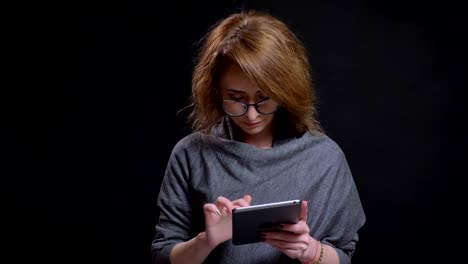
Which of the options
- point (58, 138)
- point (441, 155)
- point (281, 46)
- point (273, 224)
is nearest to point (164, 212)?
point (273, 224)

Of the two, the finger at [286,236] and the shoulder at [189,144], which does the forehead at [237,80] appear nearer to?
the shoulder at [189,144]

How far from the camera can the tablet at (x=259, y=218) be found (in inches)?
46.4

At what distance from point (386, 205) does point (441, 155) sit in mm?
274

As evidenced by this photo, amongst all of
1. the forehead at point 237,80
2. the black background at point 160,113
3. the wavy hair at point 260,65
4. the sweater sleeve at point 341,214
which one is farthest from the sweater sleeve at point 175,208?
the black background at point 160,113

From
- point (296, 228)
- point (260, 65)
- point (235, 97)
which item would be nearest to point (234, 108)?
point (235, 97)

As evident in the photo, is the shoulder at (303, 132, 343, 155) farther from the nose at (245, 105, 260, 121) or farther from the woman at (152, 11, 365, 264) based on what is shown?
the nose at (245, 105, 260, 121)

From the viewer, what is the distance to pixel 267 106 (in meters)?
1.42

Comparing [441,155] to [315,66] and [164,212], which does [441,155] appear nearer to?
[315,66]

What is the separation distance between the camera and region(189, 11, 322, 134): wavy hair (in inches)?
53.8

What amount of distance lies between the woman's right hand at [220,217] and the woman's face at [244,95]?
0.76 ft

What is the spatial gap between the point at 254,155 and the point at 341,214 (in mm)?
292

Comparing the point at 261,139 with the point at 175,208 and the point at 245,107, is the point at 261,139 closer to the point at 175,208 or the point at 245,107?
the point at 245,107

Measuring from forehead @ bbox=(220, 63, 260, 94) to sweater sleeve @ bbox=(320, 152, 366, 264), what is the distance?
1.18 feet

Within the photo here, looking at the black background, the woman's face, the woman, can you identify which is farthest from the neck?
the black background
